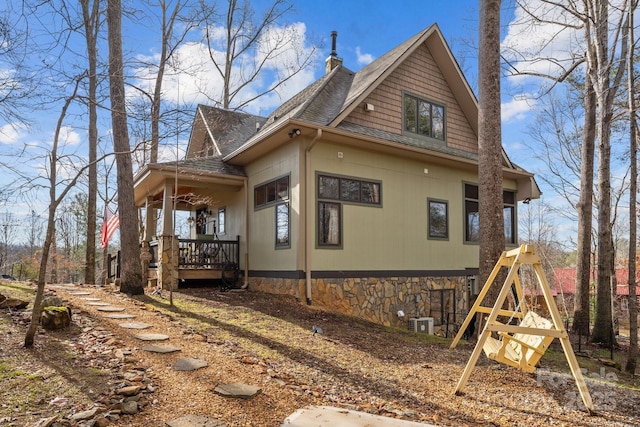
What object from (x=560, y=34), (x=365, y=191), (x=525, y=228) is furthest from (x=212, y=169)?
(x=525, y=228)

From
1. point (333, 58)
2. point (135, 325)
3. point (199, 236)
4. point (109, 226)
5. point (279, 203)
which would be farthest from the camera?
point (333, 58)

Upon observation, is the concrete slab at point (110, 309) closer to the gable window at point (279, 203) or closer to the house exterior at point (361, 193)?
the house exterior at point (361, 193)

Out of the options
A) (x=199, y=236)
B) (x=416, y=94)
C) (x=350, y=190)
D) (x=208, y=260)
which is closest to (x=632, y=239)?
(x=350, y=190)

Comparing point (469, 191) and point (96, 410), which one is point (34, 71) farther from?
point (469, 191)

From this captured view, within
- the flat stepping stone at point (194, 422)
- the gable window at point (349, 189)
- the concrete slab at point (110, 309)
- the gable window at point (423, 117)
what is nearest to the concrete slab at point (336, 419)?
the flat stepping stone at point (194, 422)

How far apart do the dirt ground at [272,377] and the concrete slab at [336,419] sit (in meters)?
0.16

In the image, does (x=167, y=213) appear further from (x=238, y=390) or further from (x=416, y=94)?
(x=238, y=390)

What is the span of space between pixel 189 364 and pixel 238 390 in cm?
86

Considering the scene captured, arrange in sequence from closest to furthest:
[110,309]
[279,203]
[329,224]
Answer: [110,309] → [329,224] → [279,203]

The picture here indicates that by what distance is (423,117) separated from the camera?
36.6ft

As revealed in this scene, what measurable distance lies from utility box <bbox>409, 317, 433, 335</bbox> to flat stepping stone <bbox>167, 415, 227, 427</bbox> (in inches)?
298

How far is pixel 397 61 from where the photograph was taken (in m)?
10.2

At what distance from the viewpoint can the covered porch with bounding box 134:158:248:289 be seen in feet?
31.7

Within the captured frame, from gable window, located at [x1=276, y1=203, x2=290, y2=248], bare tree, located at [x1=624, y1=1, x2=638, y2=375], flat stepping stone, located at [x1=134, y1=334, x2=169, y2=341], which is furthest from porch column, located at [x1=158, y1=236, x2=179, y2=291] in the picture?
bare tree, located at [x1=624, y1=1, x2=638, y2=375]
